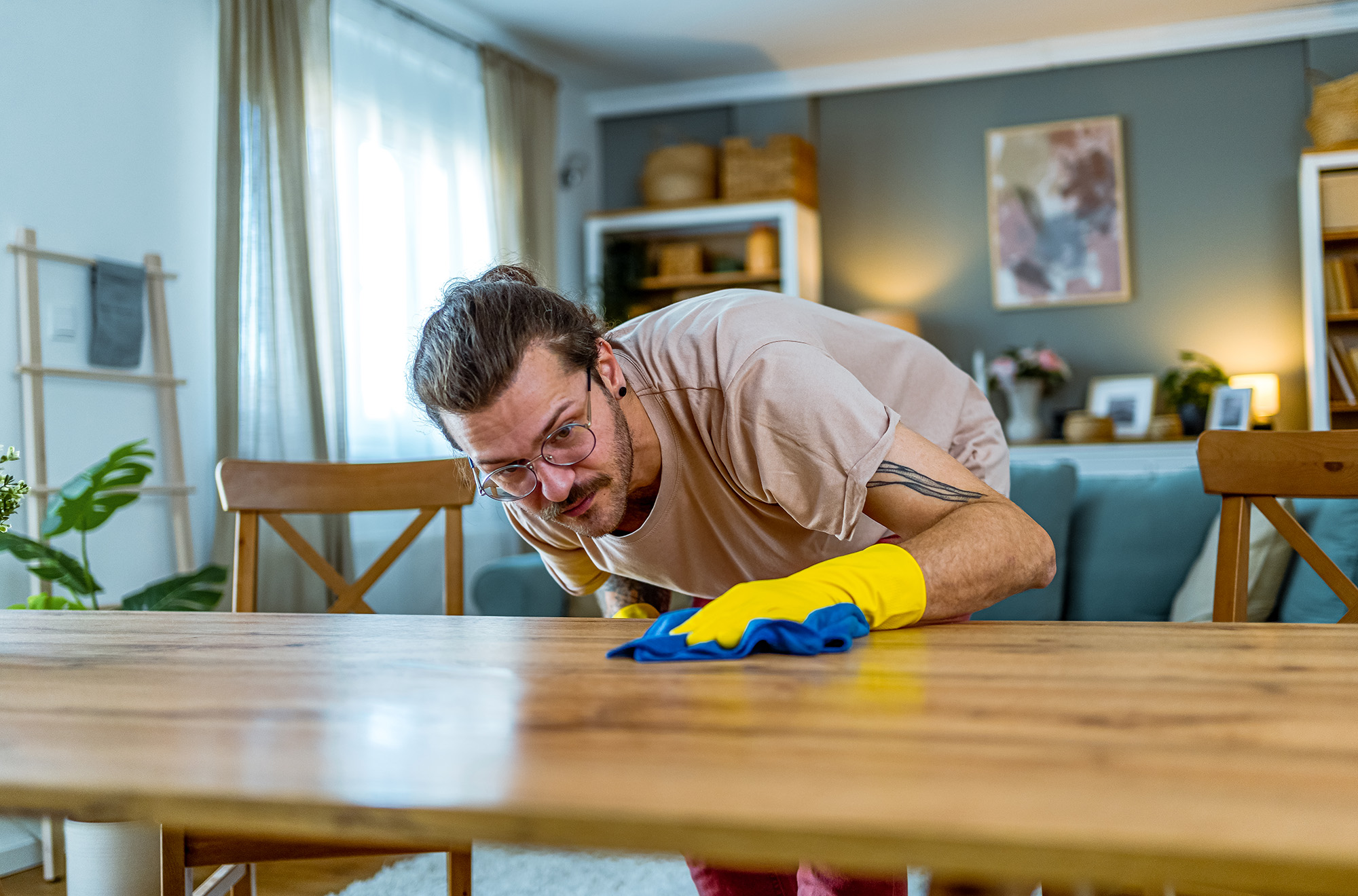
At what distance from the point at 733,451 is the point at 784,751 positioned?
710mm

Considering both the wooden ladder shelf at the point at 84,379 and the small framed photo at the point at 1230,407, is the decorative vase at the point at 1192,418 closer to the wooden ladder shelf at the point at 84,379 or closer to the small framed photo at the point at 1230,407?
the small framed photo at the point at 1230,407

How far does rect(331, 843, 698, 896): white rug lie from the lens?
223 cm

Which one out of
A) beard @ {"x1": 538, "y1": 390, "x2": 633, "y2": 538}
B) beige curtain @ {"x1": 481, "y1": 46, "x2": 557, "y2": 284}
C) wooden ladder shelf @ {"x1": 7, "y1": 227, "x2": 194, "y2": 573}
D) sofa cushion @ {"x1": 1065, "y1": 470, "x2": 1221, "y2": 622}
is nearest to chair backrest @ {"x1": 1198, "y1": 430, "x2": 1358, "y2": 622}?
beard @ {"x1": 538, "y1": 390, "x2": 633, "y2": 538}

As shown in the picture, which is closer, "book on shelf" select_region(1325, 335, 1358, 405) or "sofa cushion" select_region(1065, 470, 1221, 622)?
"sofa cushion" select_region(1065, 470, 1221, 622)

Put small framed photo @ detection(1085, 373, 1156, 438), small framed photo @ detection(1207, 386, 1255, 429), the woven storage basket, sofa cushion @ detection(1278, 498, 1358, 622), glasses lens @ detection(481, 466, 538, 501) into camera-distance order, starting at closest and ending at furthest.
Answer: glasses lens @ detection(481, 466, 538, 501)
sofa cushion @ detection(1278, 498, 1358, 622)
the woven storage basket
small framed photo @ detection(1207, 386, 1255, 429)
small framed photo @ detection(1085, 373, 1156, 438)

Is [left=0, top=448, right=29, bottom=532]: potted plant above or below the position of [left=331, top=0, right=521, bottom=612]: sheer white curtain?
below

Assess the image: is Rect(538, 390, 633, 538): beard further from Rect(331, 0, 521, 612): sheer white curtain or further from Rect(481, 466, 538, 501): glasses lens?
Rect(331, 0, 521, 612): sheer white curtain

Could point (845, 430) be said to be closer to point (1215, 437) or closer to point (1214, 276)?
point (1215, 437)

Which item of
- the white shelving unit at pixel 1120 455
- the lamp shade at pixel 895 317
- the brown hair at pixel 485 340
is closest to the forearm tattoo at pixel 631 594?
the brown hair at pixel 485 340

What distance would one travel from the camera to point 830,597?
3.07ft

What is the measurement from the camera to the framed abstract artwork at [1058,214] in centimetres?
531

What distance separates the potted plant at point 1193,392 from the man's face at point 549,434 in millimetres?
4303

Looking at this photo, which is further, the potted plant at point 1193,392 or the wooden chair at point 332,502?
the potted plant at point 1193,392

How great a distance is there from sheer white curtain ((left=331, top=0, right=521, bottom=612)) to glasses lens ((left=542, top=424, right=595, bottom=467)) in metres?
2.93
